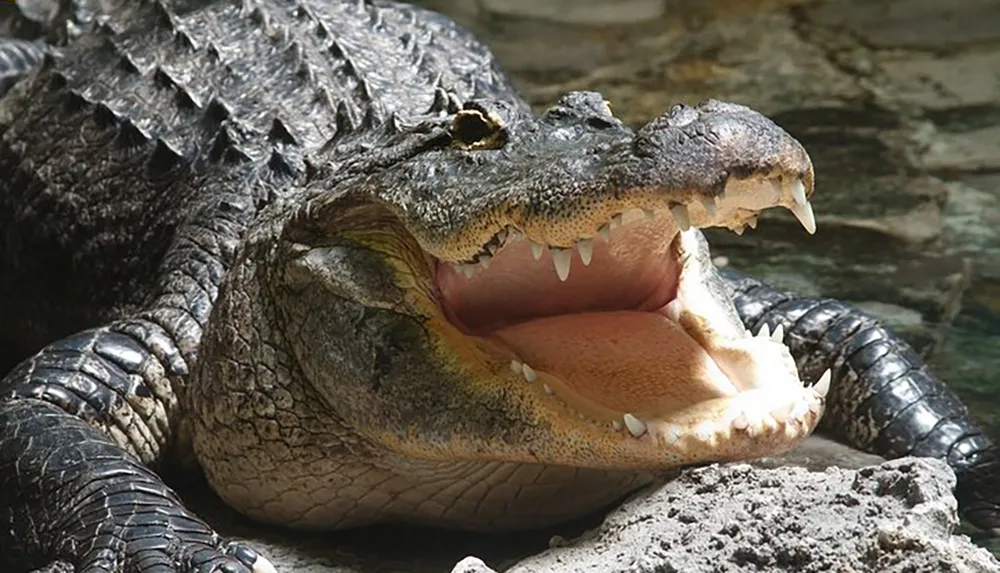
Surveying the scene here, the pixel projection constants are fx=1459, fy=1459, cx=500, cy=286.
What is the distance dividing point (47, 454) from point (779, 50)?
5.43 m

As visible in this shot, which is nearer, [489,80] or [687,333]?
[687,333]

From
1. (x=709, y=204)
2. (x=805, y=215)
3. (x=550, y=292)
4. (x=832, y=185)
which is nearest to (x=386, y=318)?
(x=550, y=292)

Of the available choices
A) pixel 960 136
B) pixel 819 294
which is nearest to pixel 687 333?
pixel 819 294

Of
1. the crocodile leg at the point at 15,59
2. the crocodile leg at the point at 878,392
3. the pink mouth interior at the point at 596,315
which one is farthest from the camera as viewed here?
the crocodile leg at the point at 15,59

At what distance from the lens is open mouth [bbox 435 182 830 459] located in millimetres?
2854

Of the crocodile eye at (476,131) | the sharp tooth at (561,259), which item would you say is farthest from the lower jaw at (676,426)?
the crocodile eye at (476,131)

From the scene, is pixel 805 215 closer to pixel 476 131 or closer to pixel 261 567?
pixel 476 131

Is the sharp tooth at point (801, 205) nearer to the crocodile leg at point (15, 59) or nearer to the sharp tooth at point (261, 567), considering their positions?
the sharp tooth at point (261, 567)

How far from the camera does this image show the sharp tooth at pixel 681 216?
2682mm

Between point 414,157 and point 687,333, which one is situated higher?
point 414,157

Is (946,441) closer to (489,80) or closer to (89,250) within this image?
(489,80)

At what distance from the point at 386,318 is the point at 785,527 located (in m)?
0.97

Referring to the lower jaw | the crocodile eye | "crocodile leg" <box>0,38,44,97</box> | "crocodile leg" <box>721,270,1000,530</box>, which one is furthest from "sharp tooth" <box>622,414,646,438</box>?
"crocodile leg" <box>0,38,44,97</box>

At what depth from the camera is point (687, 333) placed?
316 cm
